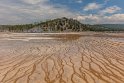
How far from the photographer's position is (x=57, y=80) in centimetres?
750

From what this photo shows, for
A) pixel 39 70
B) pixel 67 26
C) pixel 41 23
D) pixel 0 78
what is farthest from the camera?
pixel 41 23

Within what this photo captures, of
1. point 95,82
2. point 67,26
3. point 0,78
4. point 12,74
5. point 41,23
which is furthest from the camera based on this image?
point 41,23

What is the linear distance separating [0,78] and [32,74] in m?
1.22

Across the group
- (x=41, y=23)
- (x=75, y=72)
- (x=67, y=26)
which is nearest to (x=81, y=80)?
(x=75, y=72)

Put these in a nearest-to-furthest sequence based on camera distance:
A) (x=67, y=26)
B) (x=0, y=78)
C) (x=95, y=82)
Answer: (x=95, y=82) < (x=0, y=78) < (x=67, y=26)

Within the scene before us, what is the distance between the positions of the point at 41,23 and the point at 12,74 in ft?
529

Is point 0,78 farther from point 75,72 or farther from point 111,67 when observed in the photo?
point 111,67

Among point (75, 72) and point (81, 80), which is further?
point (75, 72)

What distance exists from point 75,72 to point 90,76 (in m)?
0.85

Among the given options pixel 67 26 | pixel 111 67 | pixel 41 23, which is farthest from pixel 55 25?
pixel 111 67

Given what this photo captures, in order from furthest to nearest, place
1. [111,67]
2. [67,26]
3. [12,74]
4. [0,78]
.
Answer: [67,26], [111,67], [12,74], [0,78]

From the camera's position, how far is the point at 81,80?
296 inches

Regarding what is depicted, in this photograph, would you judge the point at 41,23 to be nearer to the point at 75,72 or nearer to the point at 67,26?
the point at 67,26

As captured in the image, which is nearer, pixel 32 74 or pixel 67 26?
pixel 32 74
